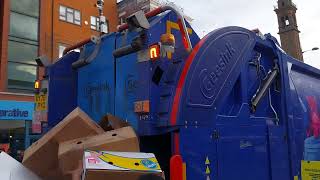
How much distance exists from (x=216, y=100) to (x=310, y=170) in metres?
1.45

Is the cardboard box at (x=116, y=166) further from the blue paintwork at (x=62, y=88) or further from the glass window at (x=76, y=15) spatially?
the glass window at (x=76, y=15)

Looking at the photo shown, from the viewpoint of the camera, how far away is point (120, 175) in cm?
238

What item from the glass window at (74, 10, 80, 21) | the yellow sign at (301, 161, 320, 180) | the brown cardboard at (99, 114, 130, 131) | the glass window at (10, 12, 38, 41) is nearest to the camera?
the brown cardboard at (99, 114, 130, 131)

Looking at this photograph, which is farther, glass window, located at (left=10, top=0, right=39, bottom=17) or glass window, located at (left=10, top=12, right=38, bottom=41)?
glass window, located at (left=10, top=0, right=39, bottom=17)

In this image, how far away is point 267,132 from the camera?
3764mm

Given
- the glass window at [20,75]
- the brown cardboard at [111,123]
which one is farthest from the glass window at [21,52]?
the brown cardboard at [111,123]

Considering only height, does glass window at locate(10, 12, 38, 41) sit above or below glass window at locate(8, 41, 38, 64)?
above

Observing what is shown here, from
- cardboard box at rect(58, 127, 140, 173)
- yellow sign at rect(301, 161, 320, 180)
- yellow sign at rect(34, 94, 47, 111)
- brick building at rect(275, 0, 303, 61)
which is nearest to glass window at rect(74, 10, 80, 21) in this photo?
yellow sign at rect(34, 94, 47, 111)

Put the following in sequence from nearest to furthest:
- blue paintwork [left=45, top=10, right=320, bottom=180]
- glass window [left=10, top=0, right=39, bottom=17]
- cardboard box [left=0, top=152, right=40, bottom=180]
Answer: cardboard box [left=0, top=152, right=40, bottom=180]
blue paintwork [left=45, top=10, right=320, bottom=180]
glass window [left=10, top=0, right=39, bottom=17]

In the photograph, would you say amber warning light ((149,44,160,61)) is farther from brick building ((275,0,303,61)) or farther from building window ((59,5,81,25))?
brick building ((275,0,303,61))

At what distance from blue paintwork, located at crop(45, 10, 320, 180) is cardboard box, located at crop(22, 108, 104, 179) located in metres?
0.40

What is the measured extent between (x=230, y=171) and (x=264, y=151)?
0.55 meters

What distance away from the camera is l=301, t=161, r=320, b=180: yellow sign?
4.07m

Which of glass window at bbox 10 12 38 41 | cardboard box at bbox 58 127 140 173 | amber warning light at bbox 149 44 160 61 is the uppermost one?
glass window at bbox 10 12 38 41
